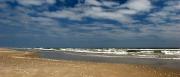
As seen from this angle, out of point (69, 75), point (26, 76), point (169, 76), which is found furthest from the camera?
point (169, 76)

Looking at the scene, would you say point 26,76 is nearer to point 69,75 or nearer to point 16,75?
point 16,75

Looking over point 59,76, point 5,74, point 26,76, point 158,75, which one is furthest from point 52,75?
point 158,75

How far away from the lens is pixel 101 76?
16.2m

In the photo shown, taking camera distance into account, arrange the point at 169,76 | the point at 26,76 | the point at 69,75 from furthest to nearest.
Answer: the point at 169,76
the point at 69,75
the point at 26,76

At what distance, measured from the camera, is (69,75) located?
16094 mm

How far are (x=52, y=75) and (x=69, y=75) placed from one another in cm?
102

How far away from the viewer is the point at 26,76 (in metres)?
15.1

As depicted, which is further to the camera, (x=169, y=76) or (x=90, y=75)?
(x=169, y=76)

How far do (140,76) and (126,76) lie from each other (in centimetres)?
92

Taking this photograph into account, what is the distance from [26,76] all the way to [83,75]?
3406 mm

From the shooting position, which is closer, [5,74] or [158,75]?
[5,74]

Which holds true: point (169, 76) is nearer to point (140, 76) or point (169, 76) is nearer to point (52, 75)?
point (140, 76)

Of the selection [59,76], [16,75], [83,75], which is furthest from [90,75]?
[16,75]

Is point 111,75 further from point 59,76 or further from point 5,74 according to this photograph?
point 5,74
